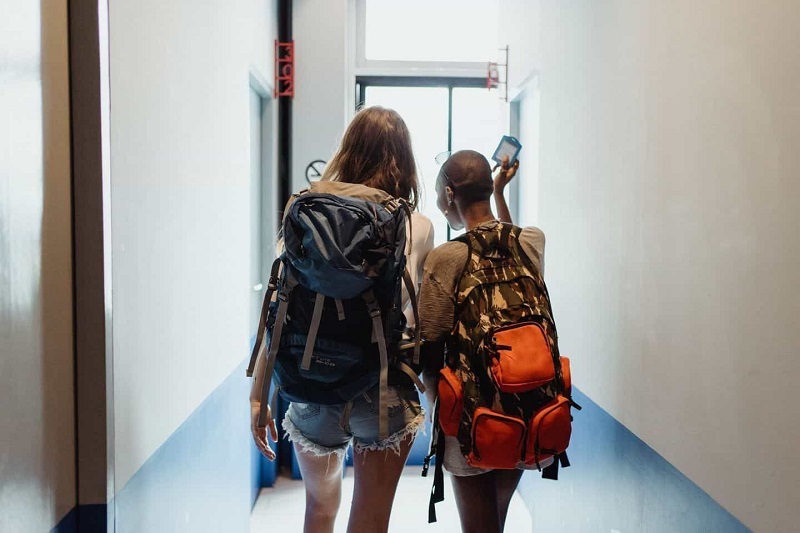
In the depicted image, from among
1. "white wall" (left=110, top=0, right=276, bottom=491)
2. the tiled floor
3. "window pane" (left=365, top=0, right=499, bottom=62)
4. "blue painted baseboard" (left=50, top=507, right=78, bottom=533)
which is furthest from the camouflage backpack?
"window pane" (left=365, top=0, right=499, bottom=62)

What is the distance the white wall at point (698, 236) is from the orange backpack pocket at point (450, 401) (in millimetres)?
442

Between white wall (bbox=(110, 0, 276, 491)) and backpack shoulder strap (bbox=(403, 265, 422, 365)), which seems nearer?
white wall (bbox=(110, 0, 276, 491))

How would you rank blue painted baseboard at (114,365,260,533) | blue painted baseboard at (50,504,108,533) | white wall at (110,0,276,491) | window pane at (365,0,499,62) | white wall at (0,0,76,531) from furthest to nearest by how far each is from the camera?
window pane at (365,0,499,62) < blue painted baseboard at (114,365,260,533) < white wall at (110,0,276,491) < blue painted baseboard at (50,504,108,533) < white wall at (0,0,76,531)

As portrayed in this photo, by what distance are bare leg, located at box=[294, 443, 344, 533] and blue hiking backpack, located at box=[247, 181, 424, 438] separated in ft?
0.72

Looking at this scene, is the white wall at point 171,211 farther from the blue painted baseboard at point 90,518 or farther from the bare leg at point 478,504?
the bare leg at point 478,504

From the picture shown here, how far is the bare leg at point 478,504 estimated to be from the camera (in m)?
1.67

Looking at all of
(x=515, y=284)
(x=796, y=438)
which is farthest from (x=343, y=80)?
(x=796, y=438)

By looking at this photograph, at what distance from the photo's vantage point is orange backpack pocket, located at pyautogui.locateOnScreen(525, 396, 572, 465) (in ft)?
4.97

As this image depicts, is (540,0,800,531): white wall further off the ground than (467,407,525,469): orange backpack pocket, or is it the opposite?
(540,0,800,531): white wall

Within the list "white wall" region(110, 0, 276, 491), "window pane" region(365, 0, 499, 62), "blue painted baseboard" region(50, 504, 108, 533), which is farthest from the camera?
"window pane" region(365, 0, 499, 62)

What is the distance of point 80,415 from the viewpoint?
1.21 meters

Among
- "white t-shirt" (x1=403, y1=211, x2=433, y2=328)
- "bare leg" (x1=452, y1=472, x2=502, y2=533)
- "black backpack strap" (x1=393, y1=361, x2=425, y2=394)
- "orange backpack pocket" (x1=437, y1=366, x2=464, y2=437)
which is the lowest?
"bare leg" (x1=452, y1=472, x2=502, y2=533)

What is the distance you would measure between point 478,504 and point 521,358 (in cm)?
41

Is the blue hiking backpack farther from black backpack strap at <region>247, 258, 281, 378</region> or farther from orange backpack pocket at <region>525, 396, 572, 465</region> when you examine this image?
orange backpack pocket at <region>525, 396, 572, 465</region>
